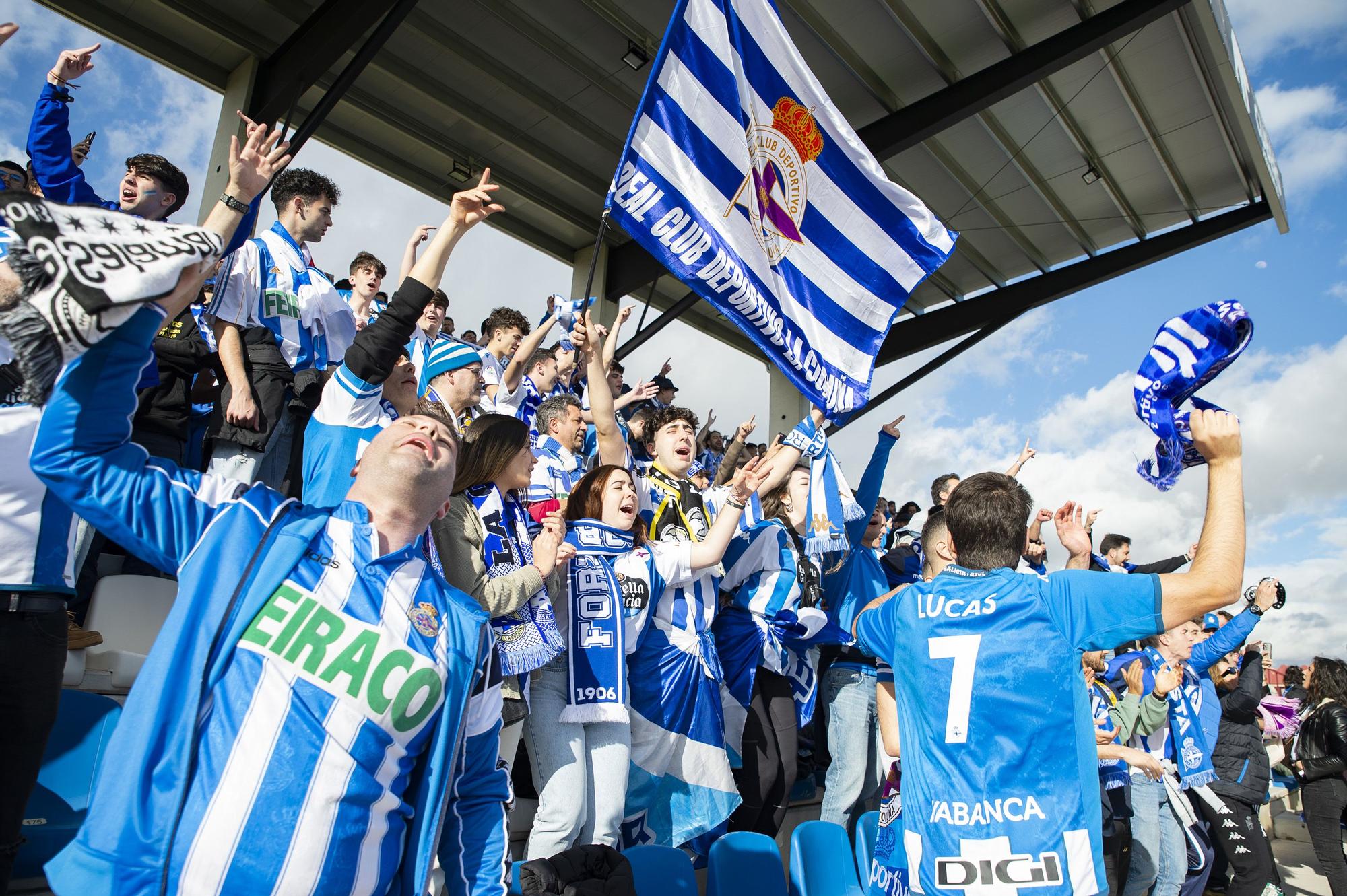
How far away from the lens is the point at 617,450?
4.01 metres

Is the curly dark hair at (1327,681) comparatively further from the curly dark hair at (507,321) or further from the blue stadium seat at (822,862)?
the curly dark hair at (507,321)

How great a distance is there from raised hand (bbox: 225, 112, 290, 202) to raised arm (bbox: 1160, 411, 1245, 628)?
254 centimetres

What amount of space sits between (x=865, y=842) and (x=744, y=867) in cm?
88

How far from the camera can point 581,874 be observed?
8.43ft

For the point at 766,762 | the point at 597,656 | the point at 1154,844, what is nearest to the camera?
the point at 597,656

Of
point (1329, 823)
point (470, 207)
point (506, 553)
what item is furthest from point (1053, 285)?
point (470, 207)

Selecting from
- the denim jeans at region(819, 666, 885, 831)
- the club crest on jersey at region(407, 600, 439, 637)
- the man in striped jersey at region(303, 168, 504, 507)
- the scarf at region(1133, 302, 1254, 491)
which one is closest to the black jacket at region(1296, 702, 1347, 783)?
the denim jeans at region(819, 666, 885, 831)

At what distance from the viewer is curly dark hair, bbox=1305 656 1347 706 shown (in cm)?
657

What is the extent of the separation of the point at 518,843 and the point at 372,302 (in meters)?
3.11

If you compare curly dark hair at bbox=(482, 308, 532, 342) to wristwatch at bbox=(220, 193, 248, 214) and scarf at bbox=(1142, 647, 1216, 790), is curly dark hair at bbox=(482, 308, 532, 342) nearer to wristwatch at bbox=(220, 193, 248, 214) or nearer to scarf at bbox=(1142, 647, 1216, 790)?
wristwatch at bbox=(220, 193, 248, 214)

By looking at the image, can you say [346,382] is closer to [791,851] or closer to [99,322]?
[99,322]

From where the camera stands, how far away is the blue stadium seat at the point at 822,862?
12.1ft

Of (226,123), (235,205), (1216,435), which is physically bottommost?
(1216,435)

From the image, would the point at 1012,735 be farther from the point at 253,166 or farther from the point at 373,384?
the point at 253,166
